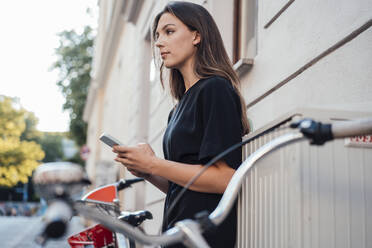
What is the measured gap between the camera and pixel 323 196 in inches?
49.8

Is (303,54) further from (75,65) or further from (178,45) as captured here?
(75,65)

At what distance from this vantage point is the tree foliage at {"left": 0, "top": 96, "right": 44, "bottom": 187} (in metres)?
30.3

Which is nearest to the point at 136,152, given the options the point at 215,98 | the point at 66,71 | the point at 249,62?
the point at 215,98

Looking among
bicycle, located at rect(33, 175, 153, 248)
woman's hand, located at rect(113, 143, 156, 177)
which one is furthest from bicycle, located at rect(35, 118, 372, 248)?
bicycle, located at rect(33, 175, 153, 248)

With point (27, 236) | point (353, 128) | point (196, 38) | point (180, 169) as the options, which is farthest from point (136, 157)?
point (27, 236)

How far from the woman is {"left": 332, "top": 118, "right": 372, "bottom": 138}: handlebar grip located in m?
0.60

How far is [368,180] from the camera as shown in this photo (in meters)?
1.28

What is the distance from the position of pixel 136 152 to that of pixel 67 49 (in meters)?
28.7

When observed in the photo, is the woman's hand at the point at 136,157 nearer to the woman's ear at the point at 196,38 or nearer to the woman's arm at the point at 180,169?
the woman's arm at the point at 180,169

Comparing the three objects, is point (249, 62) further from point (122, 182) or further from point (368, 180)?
point (368, 180)

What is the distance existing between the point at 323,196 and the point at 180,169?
1.59 ft

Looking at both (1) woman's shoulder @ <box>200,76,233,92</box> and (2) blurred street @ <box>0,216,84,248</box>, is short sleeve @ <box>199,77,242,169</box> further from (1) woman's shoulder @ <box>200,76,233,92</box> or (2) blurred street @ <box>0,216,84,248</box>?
(2) blurred street @ <box>0,216,84,248</box>

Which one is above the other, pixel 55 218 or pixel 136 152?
pixel 136 152

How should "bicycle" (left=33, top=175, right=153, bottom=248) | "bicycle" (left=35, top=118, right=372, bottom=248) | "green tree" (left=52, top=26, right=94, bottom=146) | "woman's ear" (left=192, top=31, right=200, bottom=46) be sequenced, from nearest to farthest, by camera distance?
"bicycle" (left=35, top=118, right=372, bottom=248) → "woman's ear" (left=192, top=31, right=200, bottom=46) → "bicycle" (left=33, top=175, right=153, bottom=248) → "green tree" (left=52, top=26, right=94, bottom=146)
